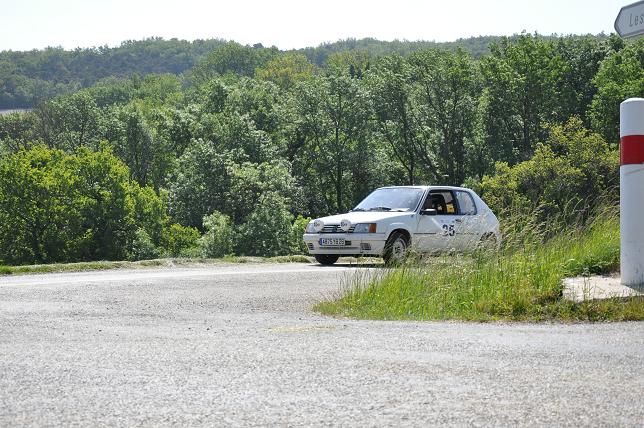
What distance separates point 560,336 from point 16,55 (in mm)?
196299

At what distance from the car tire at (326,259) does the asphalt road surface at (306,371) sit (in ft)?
32.6

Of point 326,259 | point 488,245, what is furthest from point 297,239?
point 488,245

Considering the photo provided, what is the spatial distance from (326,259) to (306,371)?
14.4 meters

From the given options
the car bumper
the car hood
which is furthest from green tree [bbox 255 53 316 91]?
the car bumper

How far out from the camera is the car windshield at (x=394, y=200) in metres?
20.8

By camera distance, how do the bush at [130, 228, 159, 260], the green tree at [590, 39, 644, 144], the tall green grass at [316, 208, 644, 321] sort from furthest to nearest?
the green tree at [590, 39, 644, 144] → the bush at [130, 228, 159, 260] → the tall green grass at [316, 208, 644, 321]

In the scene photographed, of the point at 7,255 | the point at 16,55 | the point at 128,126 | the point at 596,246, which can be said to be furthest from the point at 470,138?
the point at 16,55

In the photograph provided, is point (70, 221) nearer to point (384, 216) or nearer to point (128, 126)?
point (128, 126)

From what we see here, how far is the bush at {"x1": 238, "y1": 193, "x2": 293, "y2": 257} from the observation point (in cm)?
5859

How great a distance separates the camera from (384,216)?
20109 mm

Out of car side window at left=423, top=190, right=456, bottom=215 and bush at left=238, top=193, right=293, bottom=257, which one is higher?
car side window at left=423, top=190, right=456, bottom=215

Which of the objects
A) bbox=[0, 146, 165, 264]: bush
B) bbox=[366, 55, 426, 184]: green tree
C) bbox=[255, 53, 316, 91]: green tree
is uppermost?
bbox=[255, 53, 316, 91]: green tree

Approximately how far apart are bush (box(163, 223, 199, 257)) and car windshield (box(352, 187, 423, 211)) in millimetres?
46059

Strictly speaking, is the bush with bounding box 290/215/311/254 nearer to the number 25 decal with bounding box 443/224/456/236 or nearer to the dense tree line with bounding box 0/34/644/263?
the dense tree line with bounding box 0/34/644/263
